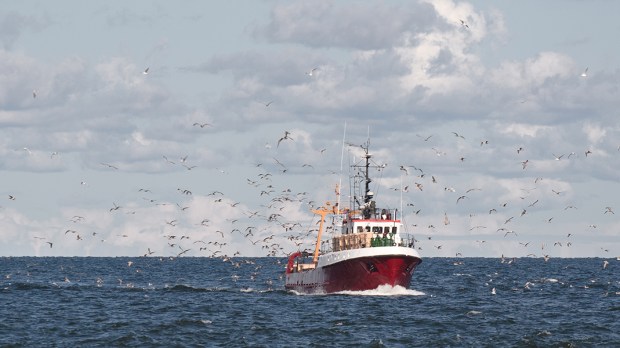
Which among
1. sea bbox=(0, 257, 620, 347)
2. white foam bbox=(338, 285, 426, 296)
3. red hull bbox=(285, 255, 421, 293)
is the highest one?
red hull bbox=(285, 255, 421, 293)

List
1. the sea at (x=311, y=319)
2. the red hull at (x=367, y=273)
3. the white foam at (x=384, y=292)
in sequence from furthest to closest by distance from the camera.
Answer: the white foam at (x=384, y=292) → the red hull at (x=367, y=273) → the sea at (x=311, y=319)

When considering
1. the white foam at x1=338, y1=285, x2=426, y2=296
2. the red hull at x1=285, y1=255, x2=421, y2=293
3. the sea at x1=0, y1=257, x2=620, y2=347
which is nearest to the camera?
the sea at x1=0, y1=257, x2=620, y2=347

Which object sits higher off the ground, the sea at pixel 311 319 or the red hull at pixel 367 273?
the red hull at pixel 367 273

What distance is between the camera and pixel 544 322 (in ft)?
232

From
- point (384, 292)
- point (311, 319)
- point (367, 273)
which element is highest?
point (367, 273)

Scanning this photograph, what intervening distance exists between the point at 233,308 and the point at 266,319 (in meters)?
10.1

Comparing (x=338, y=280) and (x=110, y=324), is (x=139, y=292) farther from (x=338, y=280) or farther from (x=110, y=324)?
(x=110, y=324)

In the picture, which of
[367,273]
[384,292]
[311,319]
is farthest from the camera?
[384,292]

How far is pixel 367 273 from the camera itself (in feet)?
282

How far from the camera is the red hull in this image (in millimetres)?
84625

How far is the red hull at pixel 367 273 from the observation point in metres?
84.6

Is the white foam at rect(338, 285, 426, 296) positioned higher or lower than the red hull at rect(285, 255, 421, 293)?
lower

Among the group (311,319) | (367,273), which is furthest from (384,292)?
(311,319)

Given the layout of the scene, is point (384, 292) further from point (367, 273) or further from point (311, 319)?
point (311, 319)
